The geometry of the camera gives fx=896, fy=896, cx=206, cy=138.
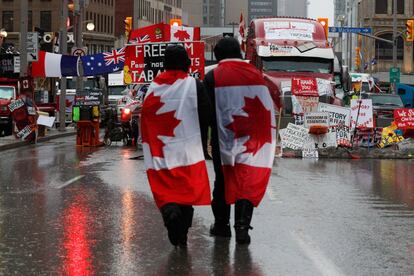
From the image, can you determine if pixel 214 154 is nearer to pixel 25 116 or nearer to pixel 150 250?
pixel 150 250

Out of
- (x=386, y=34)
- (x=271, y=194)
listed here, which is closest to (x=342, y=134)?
(x=271, y=194)

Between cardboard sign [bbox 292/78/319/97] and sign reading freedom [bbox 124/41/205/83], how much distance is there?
2.77 m

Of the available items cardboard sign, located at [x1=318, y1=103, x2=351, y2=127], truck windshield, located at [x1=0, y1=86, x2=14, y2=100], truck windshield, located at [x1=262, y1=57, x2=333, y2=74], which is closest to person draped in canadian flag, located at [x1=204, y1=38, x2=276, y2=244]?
cardboard sign, located at [x1=318, y1=103, x2=351, y2=127]

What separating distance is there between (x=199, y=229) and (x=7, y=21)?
3700 inches

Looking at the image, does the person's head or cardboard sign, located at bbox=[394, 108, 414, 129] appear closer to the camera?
the person's head

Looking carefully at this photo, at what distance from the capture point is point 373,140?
81.7ft

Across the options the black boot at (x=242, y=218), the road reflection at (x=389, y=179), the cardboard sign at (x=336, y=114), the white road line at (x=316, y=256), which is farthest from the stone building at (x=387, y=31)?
the black boot at (x=242, y=218)

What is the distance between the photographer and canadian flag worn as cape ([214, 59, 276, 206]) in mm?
8688

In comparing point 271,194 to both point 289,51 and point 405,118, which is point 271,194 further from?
point 289,51

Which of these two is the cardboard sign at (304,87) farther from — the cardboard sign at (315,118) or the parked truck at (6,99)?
the parked truck at (6,99)

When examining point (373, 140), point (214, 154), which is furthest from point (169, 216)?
point (373, 140)

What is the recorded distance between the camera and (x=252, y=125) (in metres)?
8.74

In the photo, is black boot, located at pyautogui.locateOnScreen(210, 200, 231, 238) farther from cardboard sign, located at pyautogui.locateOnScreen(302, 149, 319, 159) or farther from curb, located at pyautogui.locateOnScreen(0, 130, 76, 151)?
curb, located at pyautogui.locateOnScreen(0, 130, 76, 151)

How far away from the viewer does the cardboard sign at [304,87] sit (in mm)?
26344
